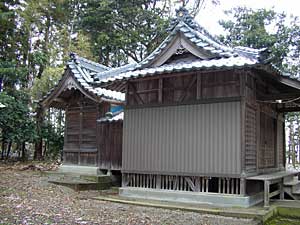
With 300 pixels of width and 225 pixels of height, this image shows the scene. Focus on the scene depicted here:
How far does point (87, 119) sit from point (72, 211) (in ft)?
19.7

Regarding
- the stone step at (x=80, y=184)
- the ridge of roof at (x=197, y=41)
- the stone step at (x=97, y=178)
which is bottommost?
the stone step at (x=80, y=184)

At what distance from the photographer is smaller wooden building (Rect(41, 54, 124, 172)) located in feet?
39.5

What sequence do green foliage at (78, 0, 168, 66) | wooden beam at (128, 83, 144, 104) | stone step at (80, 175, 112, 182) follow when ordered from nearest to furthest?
1. wooden beam at (128, 83, 144, 104)
2. stone step at (80, 175, 112, 182)
3. green foliage at (78, 0, 168, 66)

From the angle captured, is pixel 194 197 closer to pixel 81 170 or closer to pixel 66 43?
pixel 81 170

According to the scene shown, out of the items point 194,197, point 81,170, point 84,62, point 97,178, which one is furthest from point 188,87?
point 84,62

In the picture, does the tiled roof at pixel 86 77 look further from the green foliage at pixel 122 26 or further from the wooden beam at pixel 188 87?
the green foliage at pixel 122 26

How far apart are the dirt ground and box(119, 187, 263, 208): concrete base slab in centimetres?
90

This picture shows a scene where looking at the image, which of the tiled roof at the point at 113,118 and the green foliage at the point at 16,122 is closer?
the tiled roof at the point at 113,118

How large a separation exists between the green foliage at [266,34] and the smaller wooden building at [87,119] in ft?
34.1

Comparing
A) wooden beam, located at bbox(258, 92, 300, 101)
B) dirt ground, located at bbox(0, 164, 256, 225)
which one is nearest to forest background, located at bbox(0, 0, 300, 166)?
dirt ground, located at bbox(0, 164, 256, 225)

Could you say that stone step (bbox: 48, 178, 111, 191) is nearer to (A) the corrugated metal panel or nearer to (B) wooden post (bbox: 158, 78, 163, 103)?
(A) the corrugated metal panel

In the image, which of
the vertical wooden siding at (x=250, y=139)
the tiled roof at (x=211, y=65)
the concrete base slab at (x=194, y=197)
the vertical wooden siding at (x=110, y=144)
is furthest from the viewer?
the vertical wooden siding at (x=110, y=144)

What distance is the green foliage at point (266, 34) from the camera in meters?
19.4

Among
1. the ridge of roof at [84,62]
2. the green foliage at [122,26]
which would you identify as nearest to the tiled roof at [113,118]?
the ridge of roof at [84,62]
